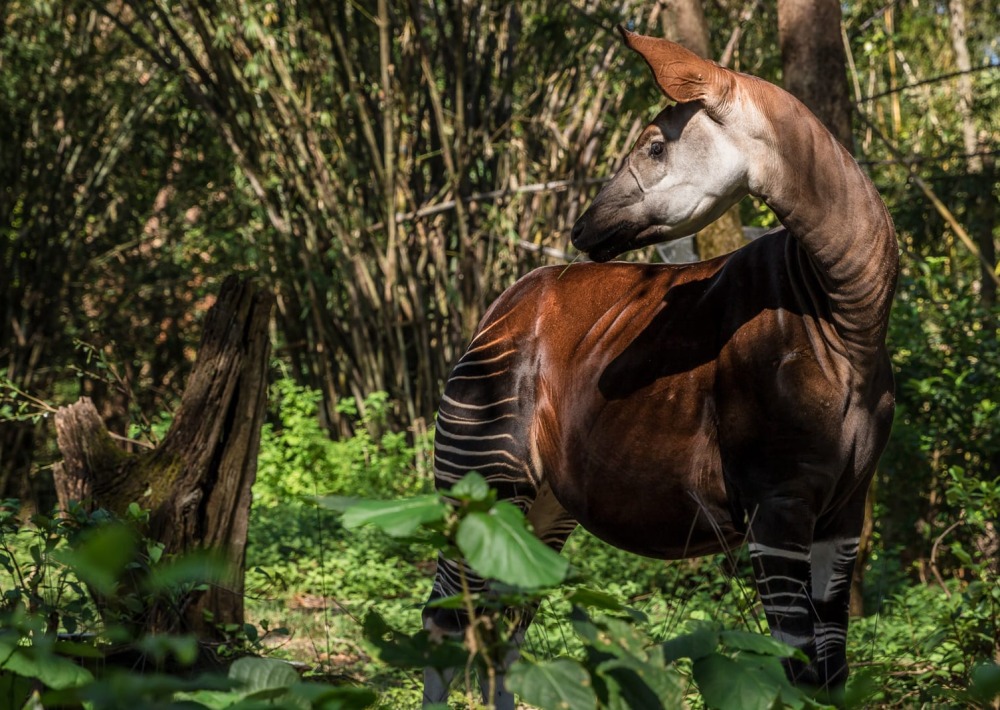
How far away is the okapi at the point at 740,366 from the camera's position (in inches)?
A: 88.7

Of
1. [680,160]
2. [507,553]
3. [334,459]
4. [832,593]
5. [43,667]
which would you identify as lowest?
[334,459]

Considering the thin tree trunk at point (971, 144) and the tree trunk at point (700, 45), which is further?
the thin tree trunk at point (971, 144)

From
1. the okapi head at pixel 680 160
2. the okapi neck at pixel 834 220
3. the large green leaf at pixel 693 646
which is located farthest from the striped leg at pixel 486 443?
the large green leaf at pixel 693 646

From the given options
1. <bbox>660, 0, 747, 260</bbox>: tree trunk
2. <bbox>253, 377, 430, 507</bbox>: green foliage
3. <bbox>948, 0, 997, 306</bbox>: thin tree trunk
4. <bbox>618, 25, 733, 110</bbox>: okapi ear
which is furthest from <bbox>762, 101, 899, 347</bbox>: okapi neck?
<bbox>253, 377, 430, 507</bbox>: green foliage

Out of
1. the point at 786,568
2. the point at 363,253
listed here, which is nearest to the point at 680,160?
the point at 786,568

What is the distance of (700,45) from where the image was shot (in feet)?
16.2

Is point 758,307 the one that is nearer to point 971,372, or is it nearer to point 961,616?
point 961,616

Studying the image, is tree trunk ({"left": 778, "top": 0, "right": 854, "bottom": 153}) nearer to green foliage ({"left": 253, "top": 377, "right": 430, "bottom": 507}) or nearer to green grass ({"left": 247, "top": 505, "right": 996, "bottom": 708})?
green grass ({"left": 247, "top": 505, "right": 996, "bottom": 708})

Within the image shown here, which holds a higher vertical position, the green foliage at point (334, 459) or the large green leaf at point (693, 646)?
the large green leaf at point (693, 646)

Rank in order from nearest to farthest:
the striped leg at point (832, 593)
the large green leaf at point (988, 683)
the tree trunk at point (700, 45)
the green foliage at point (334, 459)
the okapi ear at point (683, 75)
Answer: the large green leaf at point (988, 683)
the okapi ear at point (683, 75)
the striped leg at point (832, 593)
the tree trunk at point (700, 45)
the green foliage at point (334, 459)

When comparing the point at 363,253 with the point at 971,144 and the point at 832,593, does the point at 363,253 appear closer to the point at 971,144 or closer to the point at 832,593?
the point at 832,593

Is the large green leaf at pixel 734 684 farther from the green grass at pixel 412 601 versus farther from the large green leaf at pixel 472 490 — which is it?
the green grass at pixel 412 601

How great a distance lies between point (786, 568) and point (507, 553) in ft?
3.54

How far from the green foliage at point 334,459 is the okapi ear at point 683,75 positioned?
506cm
